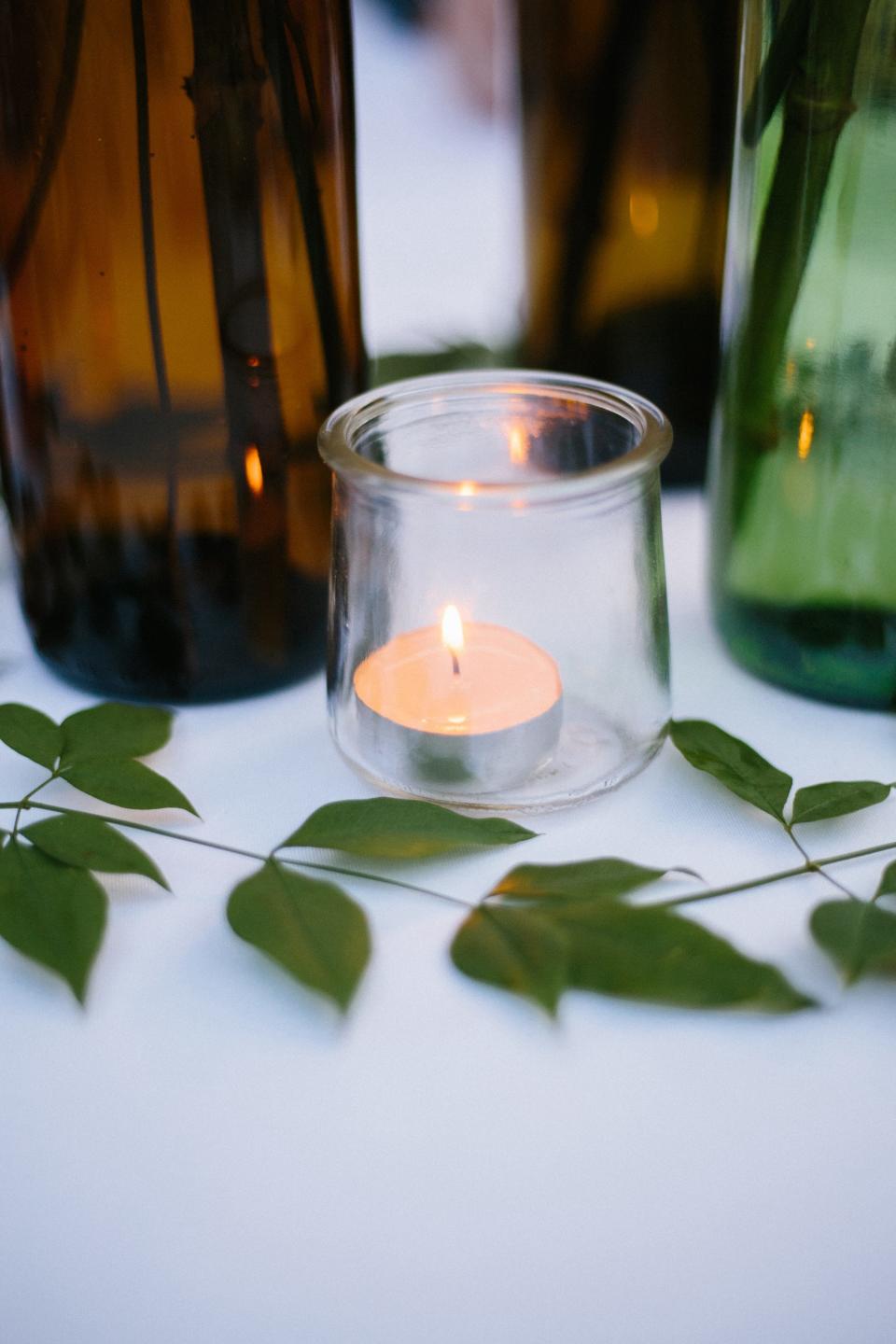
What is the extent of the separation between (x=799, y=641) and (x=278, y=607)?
0.46 ft

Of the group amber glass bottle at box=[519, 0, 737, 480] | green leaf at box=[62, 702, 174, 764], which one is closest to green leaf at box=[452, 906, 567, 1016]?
green leaf at box=[62, 702, 174, 764]

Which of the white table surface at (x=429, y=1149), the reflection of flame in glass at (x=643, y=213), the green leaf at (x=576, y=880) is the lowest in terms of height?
the white table surface at (x=429, y=1149)

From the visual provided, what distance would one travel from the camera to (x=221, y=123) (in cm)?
31

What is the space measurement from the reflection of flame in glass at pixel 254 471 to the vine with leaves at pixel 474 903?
8 centimetres

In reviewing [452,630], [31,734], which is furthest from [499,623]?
[31,734]

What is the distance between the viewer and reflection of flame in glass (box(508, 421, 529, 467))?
362 millimetres

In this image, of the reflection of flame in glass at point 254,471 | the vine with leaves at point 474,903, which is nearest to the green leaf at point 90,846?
the vine with leaves at point 474,903

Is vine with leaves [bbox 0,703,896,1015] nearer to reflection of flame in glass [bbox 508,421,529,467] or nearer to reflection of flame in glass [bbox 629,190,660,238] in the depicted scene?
reflection of flame in glass [bbox 508,421,529,467]

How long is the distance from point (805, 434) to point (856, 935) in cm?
14

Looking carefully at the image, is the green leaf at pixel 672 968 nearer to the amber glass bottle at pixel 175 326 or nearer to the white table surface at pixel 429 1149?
the white table surface at pixel 429 1149

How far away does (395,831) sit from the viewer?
0.28 m

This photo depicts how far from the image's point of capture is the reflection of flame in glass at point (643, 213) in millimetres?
430

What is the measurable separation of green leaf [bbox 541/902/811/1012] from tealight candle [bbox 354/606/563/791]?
0.06m

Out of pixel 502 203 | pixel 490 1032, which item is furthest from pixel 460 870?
pixel 502 203
